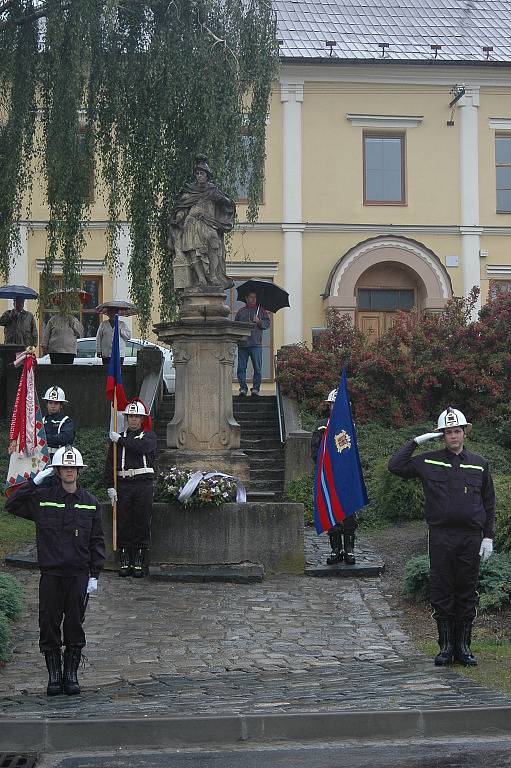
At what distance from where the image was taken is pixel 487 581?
10984 millimetres

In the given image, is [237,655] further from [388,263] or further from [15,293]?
[388,263]

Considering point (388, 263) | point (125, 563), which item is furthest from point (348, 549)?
point (388, 263)

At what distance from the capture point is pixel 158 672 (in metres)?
9.00

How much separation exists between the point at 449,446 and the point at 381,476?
7.92 metres

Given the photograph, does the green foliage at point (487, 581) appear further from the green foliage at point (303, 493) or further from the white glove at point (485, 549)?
the green foliage at point (303, 493)

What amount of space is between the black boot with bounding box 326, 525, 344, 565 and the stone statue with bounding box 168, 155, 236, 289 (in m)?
3.18

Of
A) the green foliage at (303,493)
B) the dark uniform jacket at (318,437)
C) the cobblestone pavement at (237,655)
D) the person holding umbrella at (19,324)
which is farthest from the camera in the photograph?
the person holding umbrella at (19,324)

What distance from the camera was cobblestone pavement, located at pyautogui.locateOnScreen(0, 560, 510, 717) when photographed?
797 centimetres

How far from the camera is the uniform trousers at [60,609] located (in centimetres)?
839

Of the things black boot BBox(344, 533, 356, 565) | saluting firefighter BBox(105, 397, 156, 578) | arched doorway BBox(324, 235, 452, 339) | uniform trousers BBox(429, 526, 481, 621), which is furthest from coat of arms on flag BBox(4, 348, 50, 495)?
arched doorway BBox(324, 235, 452, 339)

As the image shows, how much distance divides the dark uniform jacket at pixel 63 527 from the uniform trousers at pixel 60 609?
0.23 ft

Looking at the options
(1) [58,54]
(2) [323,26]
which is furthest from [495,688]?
(2) [323,26]

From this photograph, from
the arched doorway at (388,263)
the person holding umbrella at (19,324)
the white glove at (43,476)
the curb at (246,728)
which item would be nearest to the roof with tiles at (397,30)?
the arched doorway at (388,263)

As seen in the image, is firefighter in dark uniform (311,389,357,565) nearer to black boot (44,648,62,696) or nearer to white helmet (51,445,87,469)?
white helmet (51,445,87,469)
